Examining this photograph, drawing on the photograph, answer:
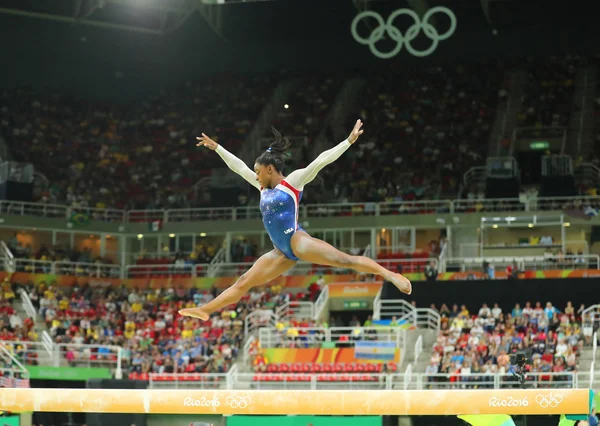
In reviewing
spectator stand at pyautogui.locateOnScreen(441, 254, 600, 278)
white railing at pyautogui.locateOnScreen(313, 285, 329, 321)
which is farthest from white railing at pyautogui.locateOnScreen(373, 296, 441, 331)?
spectator stand at pyautogui.locateOnScreen(441, 254, 600, 278)

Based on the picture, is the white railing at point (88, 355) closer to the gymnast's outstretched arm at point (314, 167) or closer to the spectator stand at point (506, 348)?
the spectator stand at point (506, 348)

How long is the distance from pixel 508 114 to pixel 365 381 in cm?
1699

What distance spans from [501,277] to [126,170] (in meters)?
16.8

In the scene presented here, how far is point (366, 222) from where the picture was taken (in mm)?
37281

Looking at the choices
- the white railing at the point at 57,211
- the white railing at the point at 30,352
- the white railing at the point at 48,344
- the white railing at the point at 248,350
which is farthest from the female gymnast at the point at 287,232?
the white railing at the point at 57,211

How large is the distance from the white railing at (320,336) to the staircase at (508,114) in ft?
40.1

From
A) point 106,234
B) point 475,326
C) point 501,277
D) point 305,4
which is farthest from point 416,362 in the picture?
point 305,4

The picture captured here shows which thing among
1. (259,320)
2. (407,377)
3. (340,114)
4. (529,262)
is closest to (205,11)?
(340,114)

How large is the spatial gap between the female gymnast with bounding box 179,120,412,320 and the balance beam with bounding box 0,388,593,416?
1144mm

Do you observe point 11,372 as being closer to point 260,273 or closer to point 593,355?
point 593,355

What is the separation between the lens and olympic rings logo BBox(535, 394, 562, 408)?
10500mm

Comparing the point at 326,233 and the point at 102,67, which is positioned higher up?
the point at 102,67

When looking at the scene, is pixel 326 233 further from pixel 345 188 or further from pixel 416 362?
pixel 416 362

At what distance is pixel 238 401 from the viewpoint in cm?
1095
